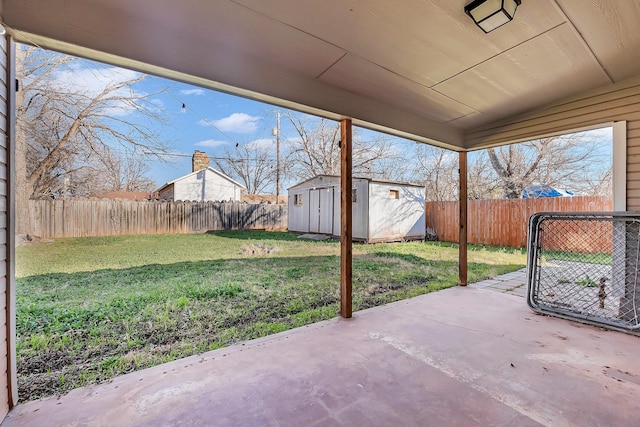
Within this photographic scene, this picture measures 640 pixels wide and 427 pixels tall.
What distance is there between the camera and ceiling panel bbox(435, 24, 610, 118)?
208cm

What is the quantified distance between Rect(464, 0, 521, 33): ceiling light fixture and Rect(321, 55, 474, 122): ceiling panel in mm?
727

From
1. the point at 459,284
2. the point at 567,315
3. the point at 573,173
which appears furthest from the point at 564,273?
the point at 573,173

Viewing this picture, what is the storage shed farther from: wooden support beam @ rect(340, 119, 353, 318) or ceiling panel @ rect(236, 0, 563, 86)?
ceiling panel @ rect(236, 0, 563, 86)

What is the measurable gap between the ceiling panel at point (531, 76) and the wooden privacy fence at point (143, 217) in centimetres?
797

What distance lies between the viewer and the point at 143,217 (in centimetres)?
925

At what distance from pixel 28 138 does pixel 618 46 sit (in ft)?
24.9

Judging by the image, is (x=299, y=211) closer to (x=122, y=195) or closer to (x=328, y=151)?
(x=328, y=151)

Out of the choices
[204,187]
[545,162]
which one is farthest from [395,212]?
[204,187]

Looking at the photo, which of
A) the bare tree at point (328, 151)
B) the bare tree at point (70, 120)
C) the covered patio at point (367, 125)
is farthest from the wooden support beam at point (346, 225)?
the bare tree at point (328, 151)

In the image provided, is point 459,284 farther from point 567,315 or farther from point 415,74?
point 415,74

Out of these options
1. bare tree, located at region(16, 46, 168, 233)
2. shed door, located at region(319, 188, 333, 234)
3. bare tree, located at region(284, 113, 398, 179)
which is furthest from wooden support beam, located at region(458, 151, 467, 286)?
bare tree, located at region(284, 113, 398, 179)

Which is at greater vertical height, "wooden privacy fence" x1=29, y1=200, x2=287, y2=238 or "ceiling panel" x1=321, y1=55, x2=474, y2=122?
"ceiling panel" x1=321, y1=55, x2=474, y2=122

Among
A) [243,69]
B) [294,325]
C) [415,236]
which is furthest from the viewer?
[415,236]

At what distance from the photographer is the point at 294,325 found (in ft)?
9.22
